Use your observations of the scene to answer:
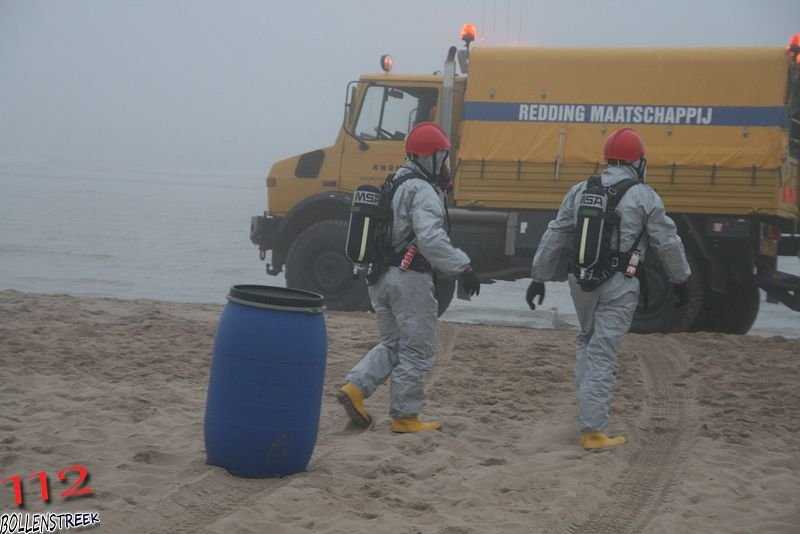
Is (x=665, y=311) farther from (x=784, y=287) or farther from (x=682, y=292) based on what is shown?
(x=682, y=292)

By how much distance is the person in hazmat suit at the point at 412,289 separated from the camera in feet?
20.6

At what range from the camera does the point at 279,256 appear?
13.1m

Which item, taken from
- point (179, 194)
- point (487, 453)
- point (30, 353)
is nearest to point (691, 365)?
point (487, 453)

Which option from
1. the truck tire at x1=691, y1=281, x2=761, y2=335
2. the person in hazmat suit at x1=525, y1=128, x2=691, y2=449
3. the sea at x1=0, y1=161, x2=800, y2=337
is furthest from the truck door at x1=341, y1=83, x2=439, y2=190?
the person in hazmat suit at x1=525, y1=128, x2=691, y2=449

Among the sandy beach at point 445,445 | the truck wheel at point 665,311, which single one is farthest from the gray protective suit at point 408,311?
the truck wheel at point 665,311

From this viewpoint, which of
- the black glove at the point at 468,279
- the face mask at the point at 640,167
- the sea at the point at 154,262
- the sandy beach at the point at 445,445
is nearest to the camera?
the sandy beach at the point at 445,445

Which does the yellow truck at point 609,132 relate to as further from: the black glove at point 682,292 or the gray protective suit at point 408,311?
the gray protective suit at point 408,311

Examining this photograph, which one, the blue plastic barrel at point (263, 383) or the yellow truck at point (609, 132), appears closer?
the blue plastic barrel at point (263, 383)

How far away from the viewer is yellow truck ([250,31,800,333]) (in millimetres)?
11109

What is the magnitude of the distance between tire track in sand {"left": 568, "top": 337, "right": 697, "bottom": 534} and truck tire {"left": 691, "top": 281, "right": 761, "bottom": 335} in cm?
273

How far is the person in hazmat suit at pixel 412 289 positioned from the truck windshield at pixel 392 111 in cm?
572

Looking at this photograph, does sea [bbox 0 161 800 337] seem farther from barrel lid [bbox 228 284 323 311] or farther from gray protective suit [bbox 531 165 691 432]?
barrel lid [bbox 228 284 323 311]

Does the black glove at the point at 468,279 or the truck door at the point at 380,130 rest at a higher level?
the truck door at the point at 380,130

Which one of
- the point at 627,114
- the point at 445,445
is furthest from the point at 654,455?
the point at 627,114
